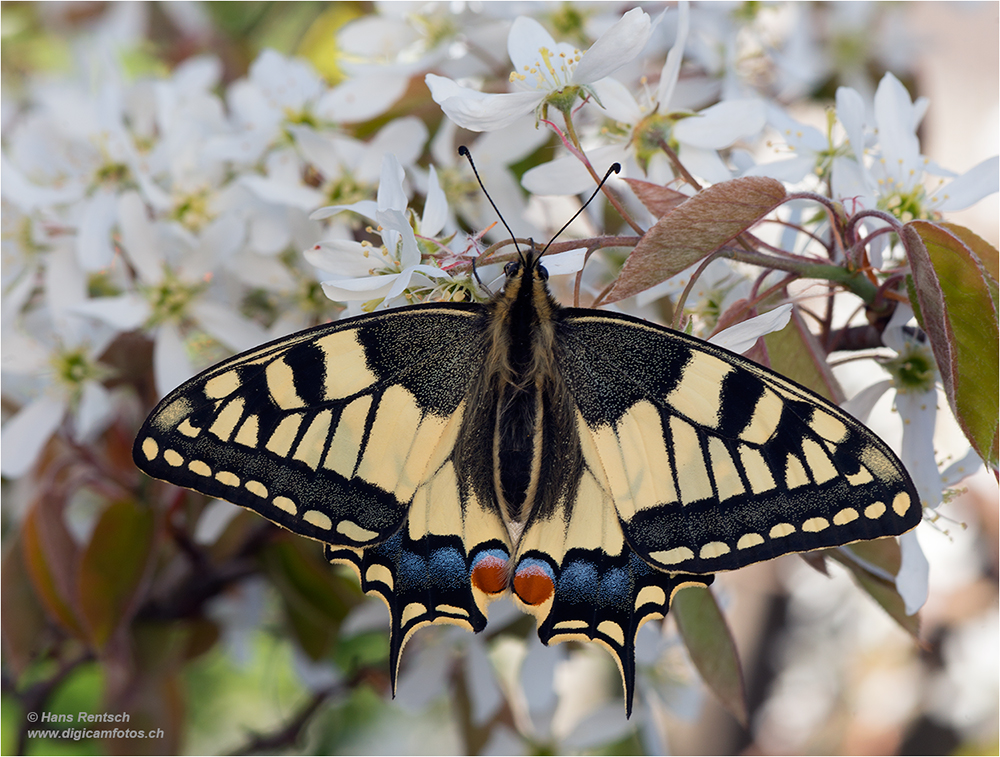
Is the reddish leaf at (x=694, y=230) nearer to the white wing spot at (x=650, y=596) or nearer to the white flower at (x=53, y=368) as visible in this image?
the white wing spot at (x=650, y=596)

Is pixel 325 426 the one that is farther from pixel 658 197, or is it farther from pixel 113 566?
pixel 113 566

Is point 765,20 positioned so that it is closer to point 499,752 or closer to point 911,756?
point 499,752

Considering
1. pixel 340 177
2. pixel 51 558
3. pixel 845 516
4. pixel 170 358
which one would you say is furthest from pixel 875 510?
pixel 51 558

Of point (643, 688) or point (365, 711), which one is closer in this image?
point (643, 688)

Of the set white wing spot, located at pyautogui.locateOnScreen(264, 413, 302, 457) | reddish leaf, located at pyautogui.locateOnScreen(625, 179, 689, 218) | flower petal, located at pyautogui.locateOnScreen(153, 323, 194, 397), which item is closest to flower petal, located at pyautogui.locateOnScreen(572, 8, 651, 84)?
reddish leaf, located at pyautogui.locateOnScreen(625, 179, 689, 218)

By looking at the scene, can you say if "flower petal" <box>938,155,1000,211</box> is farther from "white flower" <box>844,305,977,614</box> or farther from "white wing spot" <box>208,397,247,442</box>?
"white wing spot" <box>208,397,247,442</box>

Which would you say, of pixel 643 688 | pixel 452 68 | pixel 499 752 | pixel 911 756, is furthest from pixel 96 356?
pixel 911 756

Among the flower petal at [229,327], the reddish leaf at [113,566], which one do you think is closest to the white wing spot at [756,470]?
the flower petal at [229,327]
